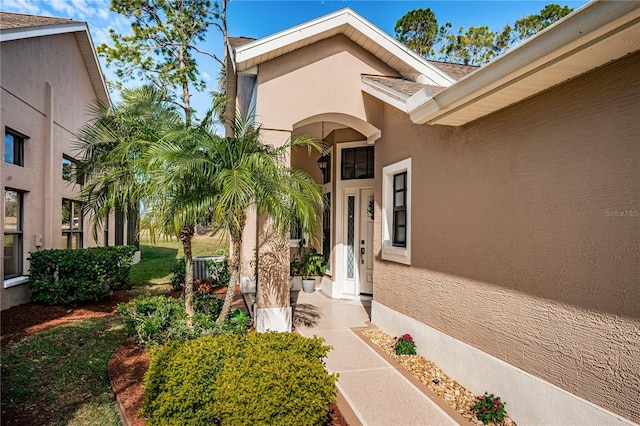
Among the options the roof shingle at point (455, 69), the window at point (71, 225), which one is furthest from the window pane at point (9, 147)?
the roof shingle at point (455, 69)

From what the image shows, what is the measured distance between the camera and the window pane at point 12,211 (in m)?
7.48

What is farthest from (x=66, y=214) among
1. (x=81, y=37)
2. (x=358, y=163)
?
(x=358, y=163)

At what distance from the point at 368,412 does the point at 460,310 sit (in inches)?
69.6

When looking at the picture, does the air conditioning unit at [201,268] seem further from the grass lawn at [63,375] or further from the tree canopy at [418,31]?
the tree canopy at [418,31]

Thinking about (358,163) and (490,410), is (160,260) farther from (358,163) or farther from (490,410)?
(490,410)

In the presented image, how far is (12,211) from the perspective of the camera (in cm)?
771

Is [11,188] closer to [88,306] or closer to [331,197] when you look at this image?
[88,306]

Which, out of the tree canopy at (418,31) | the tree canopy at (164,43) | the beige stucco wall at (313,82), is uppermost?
the tree canopy at (418,31)

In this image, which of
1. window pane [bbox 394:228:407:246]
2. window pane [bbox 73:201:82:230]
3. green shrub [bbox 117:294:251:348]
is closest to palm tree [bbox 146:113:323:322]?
green shrub [bbox 117:294:251:348]

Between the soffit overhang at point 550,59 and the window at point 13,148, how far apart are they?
8906 mm

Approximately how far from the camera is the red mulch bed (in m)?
3.77

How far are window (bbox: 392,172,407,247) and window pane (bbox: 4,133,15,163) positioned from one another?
838 cm

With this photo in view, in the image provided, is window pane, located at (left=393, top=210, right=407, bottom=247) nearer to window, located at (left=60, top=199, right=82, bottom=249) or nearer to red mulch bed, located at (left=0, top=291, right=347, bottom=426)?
red mulch bed, located at (left=0, top=291, right=347, bottom=426)

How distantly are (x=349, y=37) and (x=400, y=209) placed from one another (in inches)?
140
